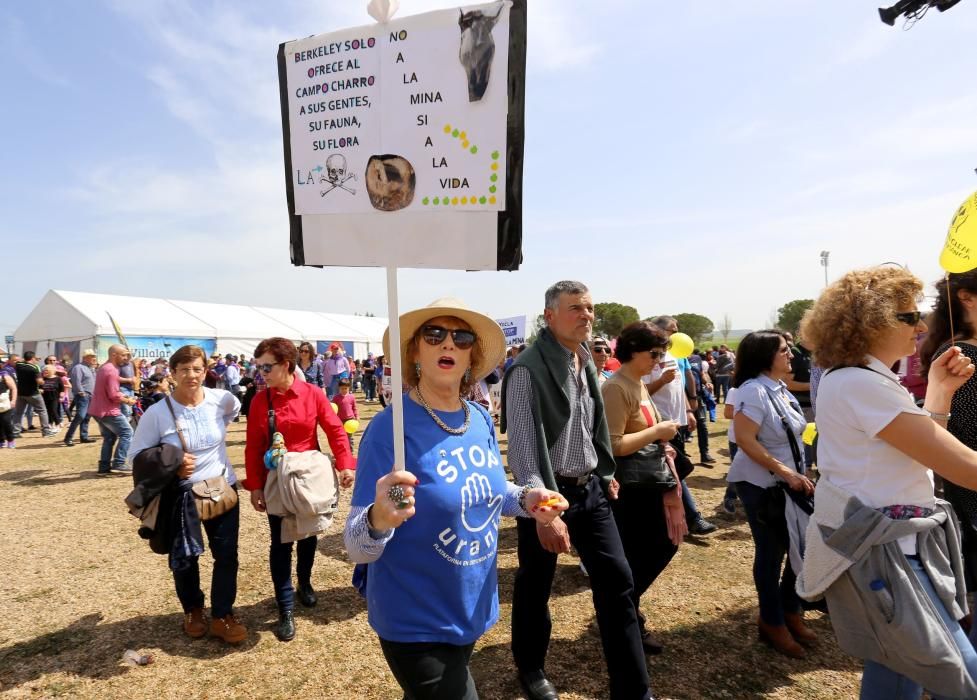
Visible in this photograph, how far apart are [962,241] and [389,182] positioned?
8.51 ft

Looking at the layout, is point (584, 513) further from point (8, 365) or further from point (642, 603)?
point (8, 365)

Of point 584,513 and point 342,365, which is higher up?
point 584,513

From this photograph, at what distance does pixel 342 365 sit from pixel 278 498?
1132 centimetres

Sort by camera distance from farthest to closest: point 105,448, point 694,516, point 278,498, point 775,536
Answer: point 105,448, point 694,516, point 278,498, point 775,536

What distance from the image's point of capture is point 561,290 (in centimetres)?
310

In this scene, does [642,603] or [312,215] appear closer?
[312,215]

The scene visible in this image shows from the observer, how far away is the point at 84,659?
11.8 feet

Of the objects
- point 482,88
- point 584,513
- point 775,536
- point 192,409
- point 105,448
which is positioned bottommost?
point 105,448

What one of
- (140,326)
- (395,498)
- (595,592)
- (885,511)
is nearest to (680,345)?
(595,592)

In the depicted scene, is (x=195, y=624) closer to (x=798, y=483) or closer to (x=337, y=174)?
(x=337, y=174)

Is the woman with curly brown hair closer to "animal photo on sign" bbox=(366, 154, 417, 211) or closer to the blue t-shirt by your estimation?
the blue t-shirt

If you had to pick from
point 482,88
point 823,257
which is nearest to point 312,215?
point 482,88

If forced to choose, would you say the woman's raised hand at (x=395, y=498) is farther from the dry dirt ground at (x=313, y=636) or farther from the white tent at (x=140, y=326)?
the white tent at (x=140, y=326)

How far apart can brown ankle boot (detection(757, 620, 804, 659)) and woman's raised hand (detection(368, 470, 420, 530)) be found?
2983mm
